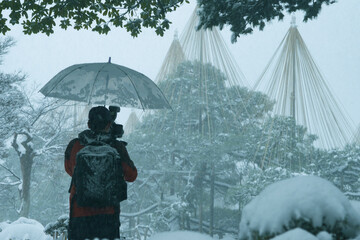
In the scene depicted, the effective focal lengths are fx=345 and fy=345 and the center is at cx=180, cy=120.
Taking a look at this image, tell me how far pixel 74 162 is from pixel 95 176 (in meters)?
0.33

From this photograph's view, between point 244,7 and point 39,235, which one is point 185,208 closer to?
point 39,235

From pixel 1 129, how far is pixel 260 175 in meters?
11.9

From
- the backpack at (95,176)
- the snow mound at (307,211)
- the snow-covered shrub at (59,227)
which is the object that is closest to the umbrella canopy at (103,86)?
the backpack at (95,176)

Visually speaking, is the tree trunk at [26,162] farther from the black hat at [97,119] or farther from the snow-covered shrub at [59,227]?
the black hat at [97,119]

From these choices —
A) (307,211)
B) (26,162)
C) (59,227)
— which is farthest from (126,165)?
(26,162)

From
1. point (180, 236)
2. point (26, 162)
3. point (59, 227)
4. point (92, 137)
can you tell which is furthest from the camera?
point (26, 162)

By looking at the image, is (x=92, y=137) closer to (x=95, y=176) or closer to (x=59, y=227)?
(x=95, y=176)

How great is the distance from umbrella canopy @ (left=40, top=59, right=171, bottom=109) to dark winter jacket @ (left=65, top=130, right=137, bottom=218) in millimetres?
1432

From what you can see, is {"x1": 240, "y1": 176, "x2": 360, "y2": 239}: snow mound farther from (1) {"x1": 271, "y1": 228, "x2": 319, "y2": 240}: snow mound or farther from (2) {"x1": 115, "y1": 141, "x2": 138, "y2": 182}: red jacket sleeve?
(2) {"x1": 115, "y1": 141, "x2": 138, "y2": 182}: red jacket sleeve

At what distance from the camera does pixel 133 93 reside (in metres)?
4.01

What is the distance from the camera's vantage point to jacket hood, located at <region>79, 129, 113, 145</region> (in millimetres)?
2471

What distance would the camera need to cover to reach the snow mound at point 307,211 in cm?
146

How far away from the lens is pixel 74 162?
259 centimetres

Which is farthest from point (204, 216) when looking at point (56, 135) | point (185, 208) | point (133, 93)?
point (133, 93)
